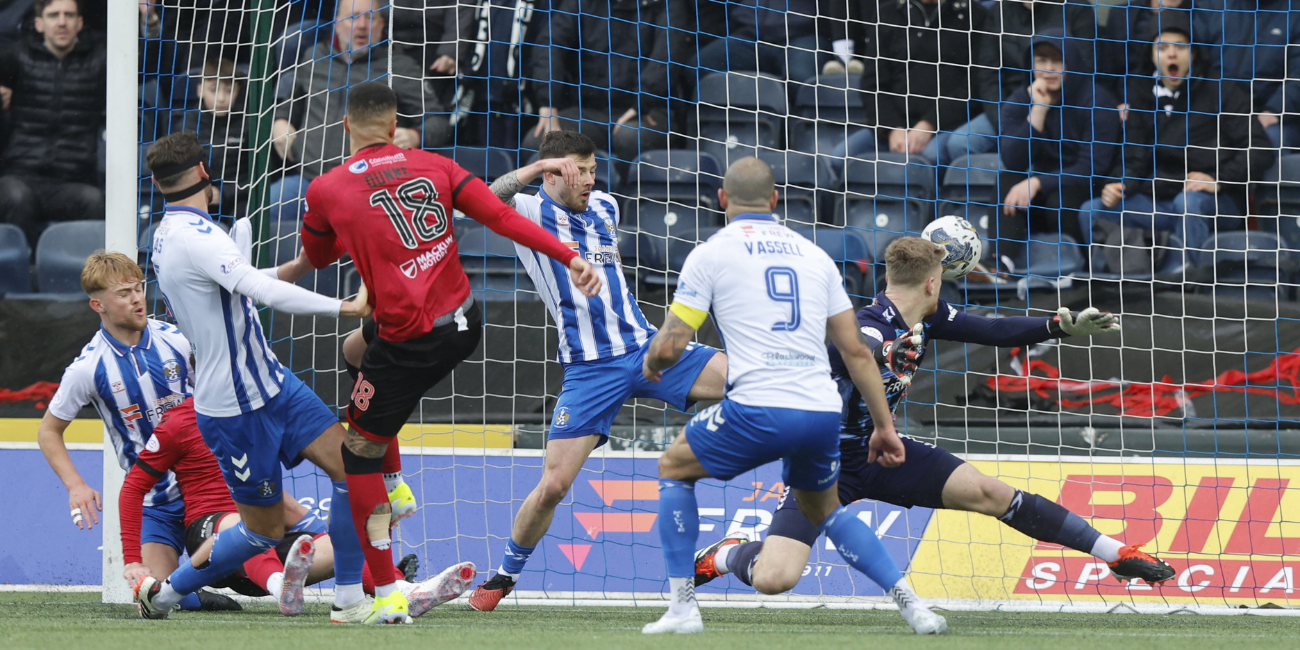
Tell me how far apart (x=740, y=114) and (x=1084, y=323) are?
4352mm

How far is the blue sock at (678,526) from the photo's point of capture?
13.6ft

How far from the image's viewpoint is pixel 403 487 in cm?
482

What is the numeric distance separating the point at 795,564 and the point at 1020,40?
550cm

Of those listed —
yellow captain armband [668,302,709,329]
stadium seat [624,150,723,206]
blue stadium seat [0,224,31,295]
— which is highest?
stadium seat [624,150,723,206]

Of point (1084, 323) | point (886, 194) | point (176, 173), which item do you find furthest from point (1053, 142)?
point (176, 173)

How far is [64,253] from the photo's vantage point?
8250mm

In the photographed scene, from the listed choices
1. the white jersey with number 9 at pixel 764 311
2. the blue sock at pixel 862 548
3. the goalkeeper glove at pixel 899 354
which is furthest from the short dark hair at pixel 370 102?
the blue sock at pixel 862 548

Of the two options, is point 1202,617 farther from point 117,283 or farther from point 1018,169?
point 117,283

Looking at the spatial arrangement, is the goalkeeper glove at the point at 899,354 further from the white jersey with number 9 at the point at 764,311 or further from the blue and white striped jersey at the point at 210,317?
the blue and white striped jersey at the point at 210,317

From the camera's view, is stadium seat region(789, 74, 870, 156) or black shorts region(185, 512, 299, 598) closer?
black shorts region(185, 512, 299, 598)

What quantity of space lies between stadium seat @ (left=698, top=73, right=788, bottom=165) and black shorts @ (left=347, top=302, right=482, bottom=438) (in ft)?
14.9

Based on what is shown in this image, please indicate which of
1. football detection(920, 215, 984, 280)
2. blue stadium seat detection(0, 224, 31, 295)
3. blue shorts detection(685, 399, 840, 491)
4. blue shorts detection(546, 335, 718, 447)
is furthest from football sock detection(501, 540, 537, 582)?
blue stadium seat detection(0, 224, 31, 295)

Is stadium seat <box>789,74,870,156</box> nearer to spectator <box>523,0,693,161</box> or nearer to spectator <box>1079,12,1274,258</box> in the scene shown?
spectator <box>523,0,693,161</box>

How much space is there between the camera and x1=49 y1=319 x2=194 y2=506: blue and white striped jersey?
211 inches
